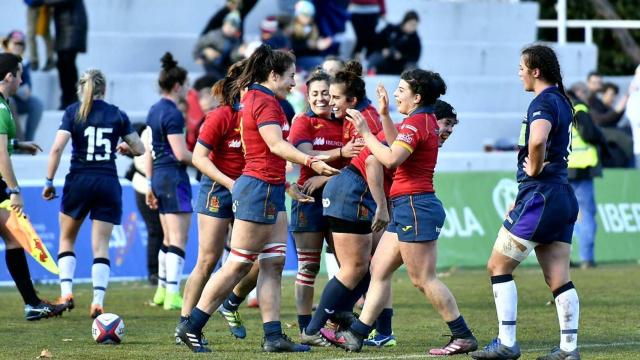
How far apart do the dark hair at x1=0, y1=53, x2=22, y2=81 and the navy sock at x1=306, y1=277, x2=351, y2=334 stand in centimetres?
377

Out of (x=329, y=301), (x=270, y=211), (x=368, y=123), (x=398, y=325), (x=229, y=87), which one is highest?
(x=229, y=87)

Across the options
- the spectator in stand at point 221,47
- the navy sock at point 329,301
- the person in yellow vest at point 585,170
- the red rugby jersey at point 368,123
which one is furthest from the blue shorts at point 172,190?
the spectator in stand at point 221,47

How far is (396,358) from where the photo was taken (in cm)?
941

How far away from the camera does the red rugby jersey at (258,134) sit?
31.2 feet

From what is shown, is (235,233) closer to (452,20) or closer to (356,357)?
(356,357)

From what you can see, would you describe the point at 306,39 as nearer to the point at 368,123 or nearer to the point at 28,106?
the point at 28,106

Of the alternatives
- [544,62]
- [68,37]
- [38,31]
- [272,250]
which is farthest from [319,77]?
[38,31]

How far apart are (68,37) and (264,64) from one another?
10.3 meters

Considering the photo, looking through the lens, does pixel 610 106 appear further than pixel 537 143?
Yes

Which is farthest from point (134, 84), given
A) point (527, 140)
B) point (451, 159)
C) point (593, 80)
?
point (527, 140)

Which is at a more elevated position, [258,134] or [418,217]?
[258,134]

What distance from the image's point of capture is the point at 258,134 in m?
9.59

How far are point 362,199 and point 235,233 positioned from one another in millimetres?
1053

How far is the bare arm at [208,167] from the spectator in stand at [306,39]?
11741 mm
